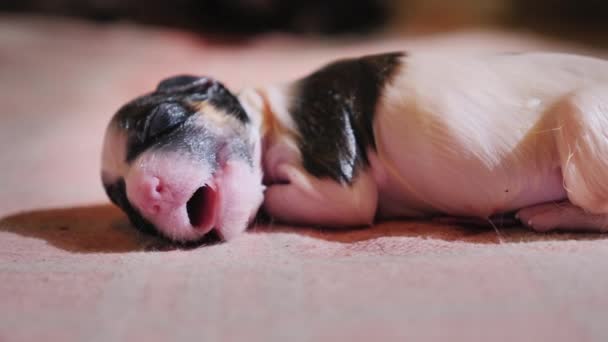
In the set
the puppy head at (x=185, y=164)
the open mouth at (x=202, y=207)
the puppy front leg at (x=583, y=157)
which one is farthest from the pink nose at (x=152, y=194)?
the puppy front leg at (x=583, y=157)

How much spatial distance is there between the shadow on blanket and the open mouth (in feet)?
0.18

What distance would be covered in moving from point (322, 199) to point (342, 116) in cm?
21

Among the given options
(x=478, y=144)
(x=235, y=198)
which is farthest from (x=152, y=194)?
(x=478, y=144)

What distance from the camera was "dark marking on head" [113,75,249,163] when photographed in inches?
61.3

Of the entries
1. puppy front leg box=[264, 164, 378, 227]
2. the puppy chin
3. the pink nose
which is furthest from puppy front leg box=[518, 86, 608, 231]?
the pink nose

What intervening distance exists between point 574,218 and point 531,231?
0.32 ft

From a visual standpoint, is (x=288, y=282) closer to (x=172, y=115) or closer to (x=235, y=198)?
(x=235, y=198)

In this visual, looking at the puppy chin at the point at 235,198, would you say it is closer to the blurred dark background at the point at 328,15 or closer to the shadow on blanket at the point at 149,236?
the shadow on blanket at the point at 149,236

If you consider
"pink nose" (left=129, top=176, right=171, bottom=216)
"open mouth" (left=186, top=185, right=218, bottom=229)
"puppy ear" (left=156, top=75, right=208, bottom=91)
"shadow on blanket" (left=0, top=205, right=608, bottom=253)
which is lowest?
"shadow on blanket" (left=0, top=205, right=608, bottom=253)

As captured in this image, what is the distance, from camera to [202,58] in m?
4.07

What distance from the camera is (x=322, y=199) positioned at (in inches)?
63.7

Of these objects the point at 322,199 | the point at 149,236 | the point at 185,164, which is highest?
the point at 185,164

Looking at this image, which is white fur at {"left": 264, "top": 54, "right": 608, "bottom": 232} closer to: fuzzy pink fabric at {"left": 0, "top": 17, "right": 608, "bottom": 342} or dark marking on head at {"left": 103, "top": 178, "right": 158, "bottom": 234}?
fuzzy pink fabric at {"left": 0, "top": 17, "right": 608, "bottom": 342}

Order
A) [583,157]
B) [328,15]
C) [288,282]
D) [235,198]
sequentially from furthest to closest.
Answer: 1. [328,15]
2. [235,198]
3. [583,157]
4. [288,282]
